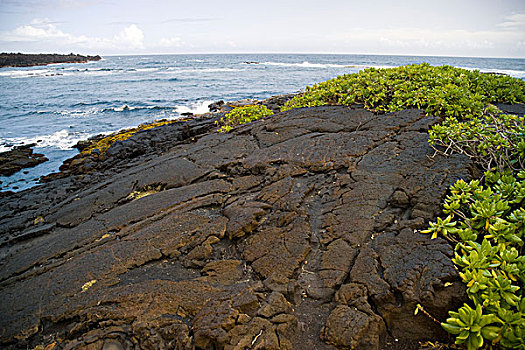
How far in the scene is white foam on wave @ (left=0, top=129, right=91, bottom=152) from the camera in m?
13.3

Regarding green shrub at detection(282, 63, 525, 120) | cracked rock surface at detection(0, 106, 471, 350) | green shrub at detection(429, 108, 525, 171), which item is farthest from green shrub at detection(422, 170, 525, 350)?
green shrub at detection(282, 63, 525, 120)

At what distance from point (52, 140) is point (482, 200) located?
17.1 m

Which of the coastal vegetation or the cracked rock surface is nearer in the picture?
the coastal vegetation

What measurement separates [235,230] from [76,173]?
25.7ft

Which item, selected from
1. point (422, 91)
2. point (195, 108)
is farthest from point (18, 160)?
point (422, 91)

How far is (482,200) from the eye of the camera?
321 centimetres

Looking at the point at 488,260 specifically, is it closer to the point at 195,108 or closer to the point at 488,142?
the point at 488,142

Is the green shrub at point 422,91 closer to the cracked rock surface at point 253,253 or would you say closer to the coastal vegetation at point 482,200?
the coastal vegetation at point 482,200

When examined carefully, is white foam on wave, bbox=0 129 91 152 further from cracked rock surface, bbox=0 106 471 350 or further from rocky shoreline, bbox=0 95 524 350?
cracked rock surface, bbox=0 106 471 350

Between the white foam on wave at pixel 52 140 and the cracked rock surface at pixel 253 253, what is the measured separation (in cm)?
861

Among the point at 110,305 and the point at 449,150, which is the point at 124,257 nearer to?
the point at 110,305

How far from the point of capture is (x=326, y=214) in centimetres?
406

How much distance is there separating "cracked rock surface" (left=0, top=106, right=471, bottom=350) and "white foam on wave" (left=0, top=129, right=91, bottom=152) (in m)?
8.61

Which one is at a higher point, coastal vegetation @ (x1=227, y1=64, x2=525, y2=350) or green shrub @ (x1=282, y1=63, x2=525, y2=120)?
green shrub @ (x1=282, y1=63, x2=525, y2=120)
